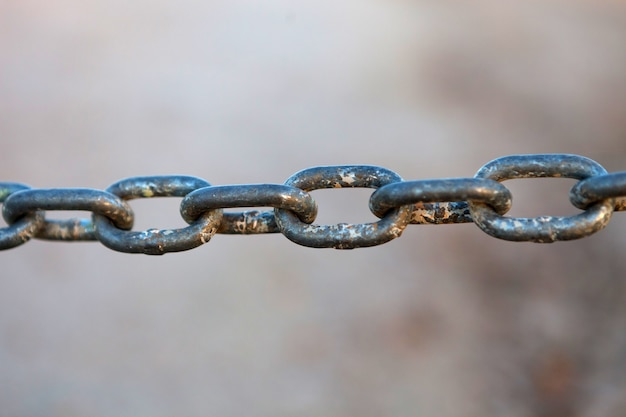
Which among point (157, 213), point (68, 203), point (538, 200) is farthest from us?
point (538, 200)

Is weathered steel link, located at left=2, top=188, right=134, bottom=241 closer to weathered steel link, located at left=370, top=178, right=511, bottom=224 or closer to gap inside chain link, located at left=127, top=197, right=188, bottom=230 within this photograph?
weathered steel link, located at left=370, top=178, right=511, bottom=224

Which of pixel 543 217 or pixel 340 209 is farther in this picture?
pixel 340 209

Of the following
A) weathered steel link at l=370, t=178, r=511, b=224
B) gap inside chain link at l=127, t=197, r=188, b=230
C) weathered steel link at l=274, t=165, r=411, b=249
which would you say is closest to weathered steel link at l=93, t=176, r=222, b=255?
weathered steel link at l=274, t=165, r=411, b=249

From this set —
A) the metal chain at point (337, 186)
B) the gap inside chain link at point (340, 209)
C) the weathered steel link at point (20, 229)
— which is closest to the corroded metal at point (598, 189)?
the metal chain at point (337, 186)

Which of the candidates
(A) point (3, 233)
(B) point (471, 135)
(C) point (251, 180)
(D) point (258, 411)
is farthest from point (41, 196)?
(B) point (471, 135)

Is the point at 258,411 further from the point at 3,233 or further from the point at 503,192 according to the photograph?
the point at 503,192

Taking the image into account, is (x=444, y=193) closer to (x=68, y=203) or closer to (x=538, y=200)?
(x=68, y=203)

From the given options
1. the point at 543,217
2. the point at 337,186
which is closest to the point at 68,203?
the point at 337,186

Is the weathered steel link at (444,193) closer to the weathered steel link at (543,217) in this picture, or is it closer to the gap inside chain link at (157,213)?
the weathered steel link at (543,217)
